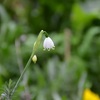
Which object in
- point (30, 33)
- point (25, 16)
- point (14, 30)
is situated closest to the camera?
point (14, 30)

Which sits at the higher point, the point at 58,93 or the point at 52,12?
the point at 52,12

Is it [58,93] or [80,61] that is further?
[80,61]

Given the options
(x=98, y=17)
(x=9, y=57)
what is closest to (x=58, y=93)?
(x=9, y=57)

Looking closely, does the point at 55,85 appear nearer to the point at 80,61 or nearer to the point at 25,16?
the point at 80,61

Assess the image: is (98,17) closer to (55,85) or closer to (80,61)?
(80,61)

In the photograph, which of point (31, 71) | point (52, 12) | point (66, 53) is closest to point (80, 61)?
point (66, 53)

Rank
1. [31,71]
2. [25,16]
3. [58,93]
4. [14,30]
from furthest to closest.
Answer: [25,16] → [14,30] → [31,71] → [58,93]
